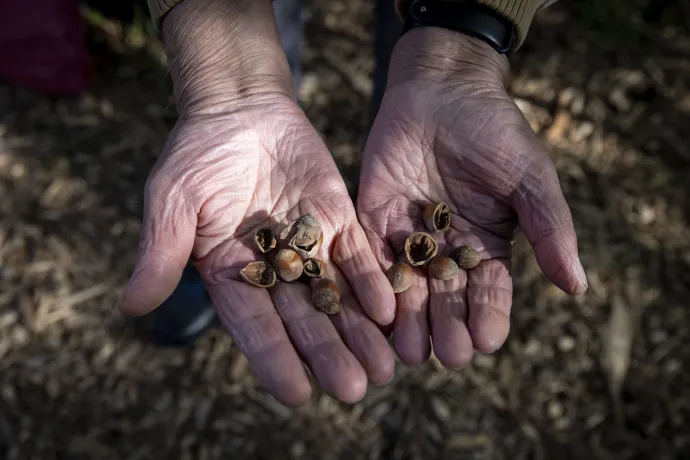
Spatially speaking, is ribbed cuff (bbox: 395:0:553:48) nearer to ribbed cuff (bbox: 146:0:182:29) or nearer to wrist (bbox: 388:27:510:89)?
wrist (bbox: 388:27:510:89)

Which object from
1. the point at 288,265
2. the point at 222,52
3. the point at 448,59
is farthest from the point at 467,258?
the point at 222,52

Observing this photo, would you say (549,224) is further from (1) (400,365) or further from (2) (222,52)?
(2) (222,52)

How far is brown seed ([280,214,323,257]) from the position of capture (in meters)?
2.78

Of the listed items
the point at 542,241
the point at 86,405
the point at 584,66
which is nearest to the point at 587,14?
the point at 584,66

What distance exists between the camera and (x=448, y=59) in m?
3.10

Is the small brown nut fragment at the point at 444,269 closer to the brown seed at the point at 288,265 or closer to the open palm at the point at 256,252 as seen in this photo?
the open palm at the point at 256,252

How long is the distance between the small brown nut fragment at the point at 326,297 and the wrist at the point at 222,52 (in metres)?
0.97

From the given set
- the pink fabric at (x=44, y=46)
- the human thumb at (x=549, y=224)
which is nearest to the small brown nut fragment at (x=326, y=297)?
the human thumb at (x=549, y=224)

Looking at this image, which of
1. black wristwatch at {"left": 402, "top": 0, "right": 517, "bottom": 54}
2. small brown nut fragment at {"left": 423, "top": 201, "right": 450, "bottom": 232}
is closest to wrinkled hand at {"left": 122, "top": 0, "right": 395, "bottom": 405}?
small brown nut fragment at {"left": 423, "top": 201, "right": 450, "bottom": 232}

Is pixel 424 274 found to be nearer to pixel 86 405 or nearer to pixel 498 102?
→ pixel 498 102

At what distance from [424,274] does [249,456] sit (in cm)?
158

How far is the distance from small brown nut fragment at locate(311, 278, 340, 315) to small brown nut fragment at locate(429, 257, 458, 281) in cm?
42

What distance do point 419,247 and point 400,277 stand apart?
219 mm

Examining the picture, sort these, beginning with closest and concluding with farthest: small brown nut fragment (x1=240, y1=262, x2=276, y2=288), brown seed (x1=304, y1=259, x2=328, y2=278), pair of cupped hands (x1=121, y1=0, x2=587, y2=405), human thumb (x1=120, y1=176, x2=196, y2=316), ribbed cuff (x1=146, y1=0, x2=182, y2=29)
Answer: human thumb (x1=120, y1=176, x2=196, y2=316) → pair of cupped hands (x1=121, y1=0, x2=587, y2=405) → small brown nut fragment (x1=240, y1=262, x2=276, y2=288) → brown seed (x1=304, y1=259, x2=328, y2=278) → ribbed cuff (x1=146, y1=0, x2=182, y2=29)
